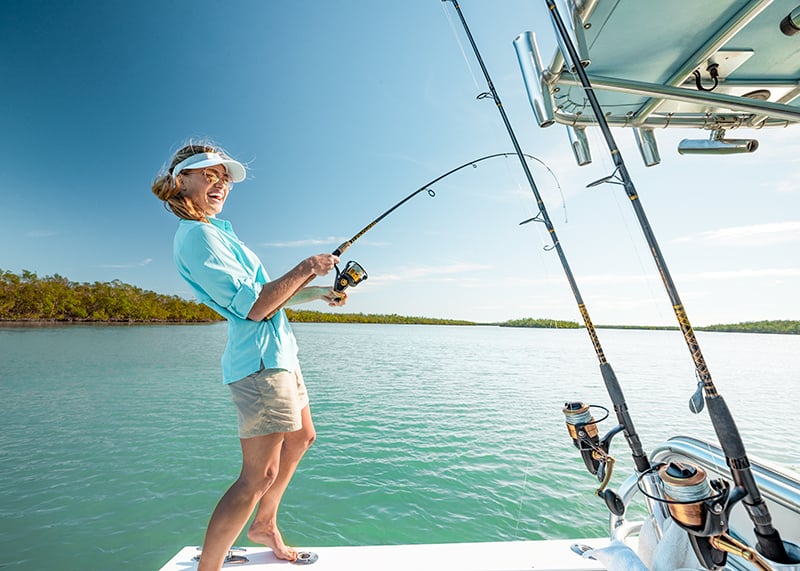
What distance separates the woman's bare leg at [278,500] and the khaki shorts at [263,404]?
0.63 ft

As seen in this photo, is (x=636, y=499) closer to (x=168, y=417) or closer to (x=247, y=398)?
(x=247, y=398)

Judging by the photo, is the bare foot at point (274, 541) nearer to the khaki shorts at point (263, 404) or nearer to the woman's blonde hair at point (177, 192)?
the khaki shorts at point (263, 404)

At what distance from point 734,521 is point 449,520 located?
1.61 metres

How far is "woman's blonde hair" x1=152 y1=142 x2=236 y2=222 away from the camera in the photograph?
132cm

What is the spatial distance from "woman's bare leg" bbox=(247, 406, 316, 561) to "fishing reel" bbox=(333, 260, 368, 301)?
52 centimetres

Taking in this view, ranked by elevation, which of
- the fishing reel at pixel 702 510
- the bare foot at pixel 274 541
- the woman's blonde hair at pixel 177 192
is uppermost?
the woman's blonde hair at pixel 177 192

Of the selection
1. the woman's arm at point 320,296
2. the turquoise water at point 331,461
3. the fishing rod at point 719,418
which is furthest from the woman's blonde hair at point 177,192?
the turquoise water at point 331,461

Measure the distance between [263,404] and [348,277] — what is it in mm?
683

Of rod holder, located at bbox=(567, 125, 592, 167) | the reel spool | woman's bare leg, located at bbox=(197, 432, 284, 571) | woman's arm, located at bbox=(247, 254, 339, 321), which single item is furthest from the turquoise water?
rod holder, located at bbox=(567, 125, 592, 167)

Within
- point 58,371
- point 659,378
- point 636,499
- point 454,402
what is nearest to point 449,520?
point 636,499

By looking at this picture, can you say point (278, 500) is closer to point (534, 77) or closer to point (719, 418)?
point (719, 418)

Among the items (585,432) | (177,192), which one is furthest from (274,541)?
(177,192)

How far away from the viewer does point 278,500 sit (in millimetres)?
1464

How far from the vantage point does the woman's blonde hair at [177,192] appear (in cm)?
132
